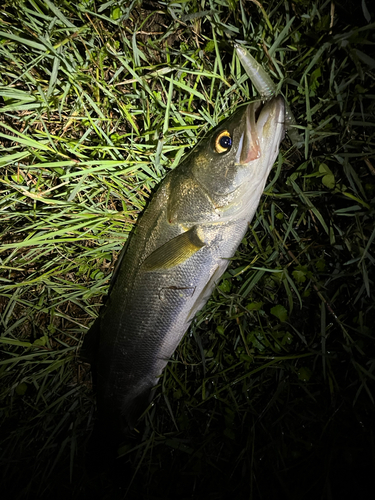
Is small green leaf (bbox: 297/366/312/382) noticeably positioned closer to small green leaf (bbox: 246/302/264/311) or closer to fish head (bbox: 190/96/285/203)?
small green leaf (bbox: 246/302/264/311)

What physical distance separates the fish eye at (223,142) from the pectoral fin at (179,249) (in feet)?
1.79

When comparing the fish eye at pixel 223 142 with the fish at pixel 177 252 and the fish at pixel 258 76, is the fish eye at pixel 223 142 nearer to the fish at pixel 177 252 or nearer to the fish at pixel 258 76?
the fish at pixel 177 252

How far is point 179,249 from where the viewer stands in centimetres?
187

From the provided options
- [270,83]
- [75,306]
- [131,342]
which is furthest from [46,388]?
[270,83]

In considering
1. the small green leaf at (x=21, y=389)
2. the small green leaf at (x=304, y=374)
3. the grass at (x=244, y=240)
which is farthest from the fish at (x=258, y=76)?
the small green leaf at (x=21, y=389)

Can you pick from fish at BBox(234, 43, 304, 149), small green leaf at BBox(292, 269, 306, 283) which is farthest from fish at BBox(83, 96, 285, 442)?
small green leaf at BBox(292, 269, 306, 283)

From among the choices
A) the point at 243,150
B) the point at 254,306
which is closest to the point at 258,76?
the point at 243,150

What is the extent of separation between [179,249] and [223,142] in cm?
77

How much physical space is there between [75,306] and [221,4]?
286 cm

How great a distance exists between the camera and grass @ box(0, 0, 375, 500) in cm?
198

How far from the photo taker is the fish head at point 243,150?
1644mm

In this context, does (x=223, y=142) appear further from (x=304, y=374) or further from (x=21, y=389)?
(x=21, y=389)

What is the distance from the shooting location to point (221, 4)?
6.43 ft

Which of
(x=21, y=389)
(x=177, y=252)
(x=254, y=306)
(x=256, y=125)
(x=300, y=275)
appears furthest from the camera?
(x=21, y=389)
